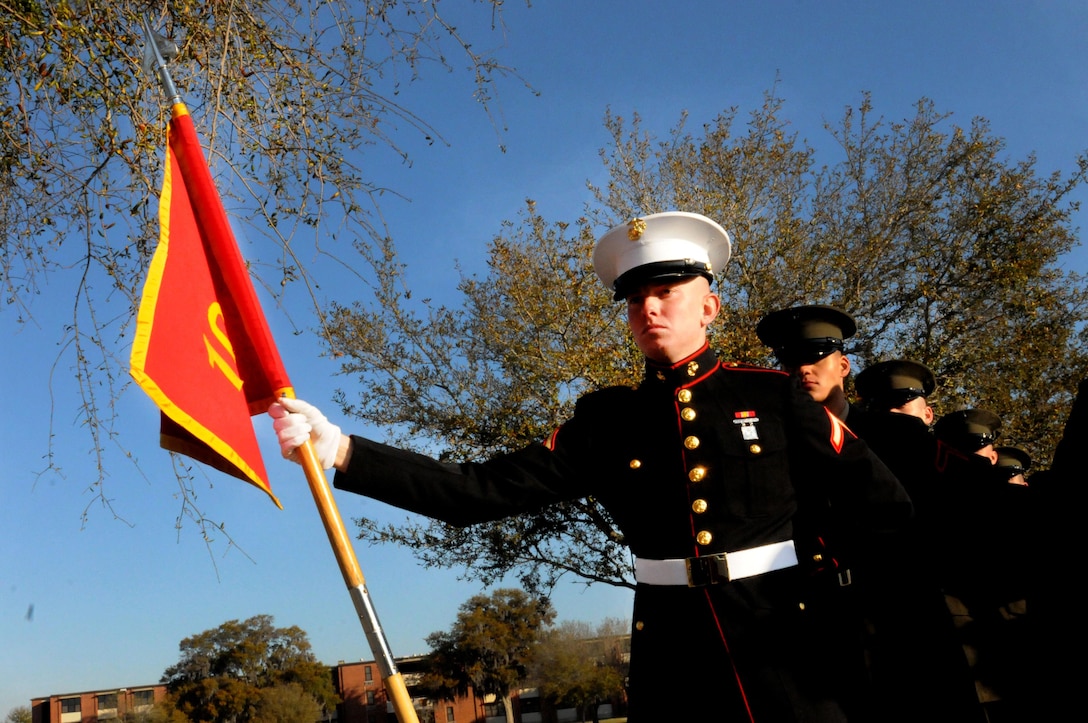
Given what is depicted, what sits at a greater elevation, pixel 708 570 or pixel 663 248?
pixel 663 248

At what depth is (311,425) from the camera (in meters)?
2.62

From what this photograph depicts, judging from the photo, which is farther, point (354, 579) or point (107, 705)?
point (107, 705)

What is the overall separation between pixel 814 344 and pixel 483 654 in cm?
3089

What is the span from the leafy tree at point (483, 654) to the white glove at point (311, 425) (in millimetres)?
27962

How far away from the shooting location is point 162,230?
272 centimetres

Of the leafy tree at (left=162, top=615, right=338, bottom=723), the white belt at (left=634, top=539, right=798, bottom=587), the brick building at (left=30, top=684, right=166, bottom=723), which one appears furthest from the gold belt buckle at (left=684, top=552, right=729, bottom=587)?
the brick building at (left=30, top=684, right=166, bottom=723)

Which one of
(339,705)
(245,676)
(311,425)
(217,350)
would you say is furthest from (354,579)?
(339,705)

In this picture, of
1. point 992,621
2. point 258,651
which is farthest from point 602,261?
point 258,651

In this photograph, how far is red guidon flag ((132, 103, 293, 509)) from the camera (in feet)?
8.35

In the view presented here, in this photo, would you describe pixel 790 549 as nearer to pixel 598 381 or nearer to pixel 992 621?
pixel 992 621

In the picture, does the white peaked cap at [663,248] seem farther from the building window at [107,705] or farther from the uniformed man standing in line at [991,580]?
the building window at [107,705]

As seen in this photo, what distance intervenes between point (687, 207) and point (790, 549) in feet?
38.8

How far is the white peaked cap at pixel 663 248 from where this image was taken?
9.96ft

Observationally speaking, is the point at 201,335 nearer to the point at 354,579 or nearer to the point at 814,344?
the point at 354,579
